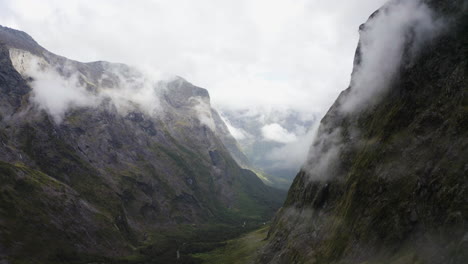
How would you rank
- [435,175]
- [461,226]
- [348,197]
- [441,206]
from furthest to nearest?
[348,197] < [435,175] < [441,206] < [461,226]

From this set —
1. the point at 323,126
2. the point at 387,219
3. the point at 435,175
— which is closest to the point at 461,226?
the point at 435,175

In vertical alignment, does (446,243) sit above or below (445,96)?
below

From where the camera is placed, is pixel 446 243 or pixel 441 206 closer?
pixel 446 243

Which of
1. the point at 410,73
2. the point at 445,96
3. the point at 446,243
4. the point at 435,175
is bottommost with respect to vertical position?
the point at 446,243

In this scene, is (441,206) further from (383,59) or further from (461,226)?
(383,59)

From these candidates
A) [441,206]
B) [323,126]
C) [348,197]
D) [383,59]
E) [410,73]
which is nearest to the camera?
[441,206]

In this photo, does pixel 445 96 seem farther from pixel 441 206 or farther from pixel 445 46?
pixel 441 206
